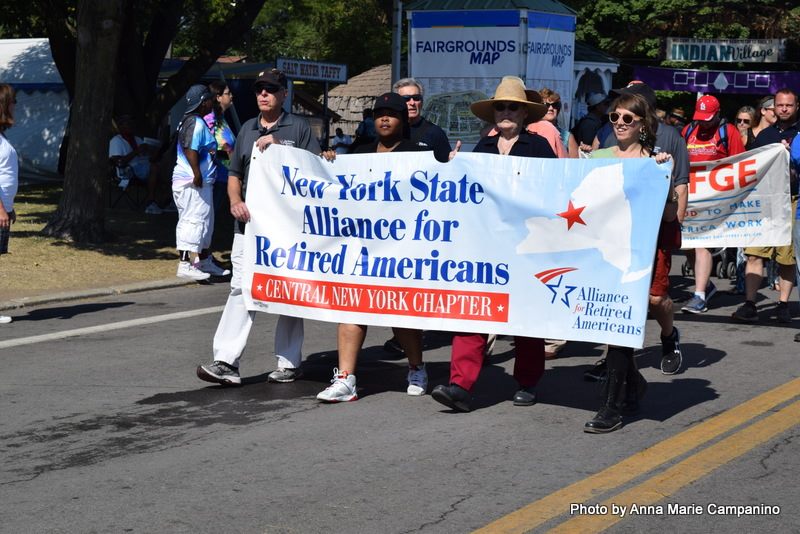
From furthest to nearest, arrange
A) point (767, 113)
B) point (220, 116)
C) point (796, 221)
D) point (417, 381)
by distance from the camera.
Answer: point (220, 116) < point (767, 113) < point (796, 221) < point (417, 381)

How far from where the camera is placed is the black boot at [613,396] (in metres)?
6.59

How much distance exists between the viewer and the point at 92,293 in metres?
12.0

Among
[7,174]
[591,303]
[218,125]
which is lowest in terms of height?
[591,303]

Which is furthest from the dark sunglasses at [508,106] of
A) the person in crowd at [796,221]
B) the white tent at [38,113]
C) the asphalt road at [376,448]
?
Result: the white tent at [38,113]

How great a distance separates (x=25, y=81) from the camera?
2778cm

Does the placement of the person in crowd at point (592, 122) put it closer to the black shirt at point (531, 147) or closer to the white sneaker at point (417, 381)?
the black shirt at point (531, 147)

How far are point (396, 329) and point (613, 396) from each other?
5.34ft

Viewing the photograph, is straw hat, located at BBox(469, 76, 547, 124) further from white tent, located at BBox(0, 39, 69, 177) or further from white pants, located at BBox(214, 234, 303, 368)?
white tent, located at BBox(0, 39, 69, 177)

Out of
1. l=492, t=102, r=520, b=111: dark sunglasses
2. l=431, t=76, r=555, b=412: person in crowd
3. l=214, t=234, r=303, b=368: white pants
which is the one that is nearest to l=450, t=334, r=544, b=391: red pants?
l=431, t=76, r=555, b=412: person in crowd

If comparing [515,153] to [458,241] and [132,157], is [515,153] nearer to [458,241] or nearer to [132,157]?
[458,241]

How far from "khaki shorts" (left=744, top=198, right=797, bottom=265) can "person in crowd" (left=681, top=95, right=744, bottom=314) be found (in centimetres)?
39

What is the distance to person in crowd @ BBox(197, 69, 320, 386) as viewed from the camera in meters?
7.66

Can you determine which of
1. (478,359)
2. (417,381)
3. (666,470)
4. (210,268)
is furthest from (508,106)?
(210,268)

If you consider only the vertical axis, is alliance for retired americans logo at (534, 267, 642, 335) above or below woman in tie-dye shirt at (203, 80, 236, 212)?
below
